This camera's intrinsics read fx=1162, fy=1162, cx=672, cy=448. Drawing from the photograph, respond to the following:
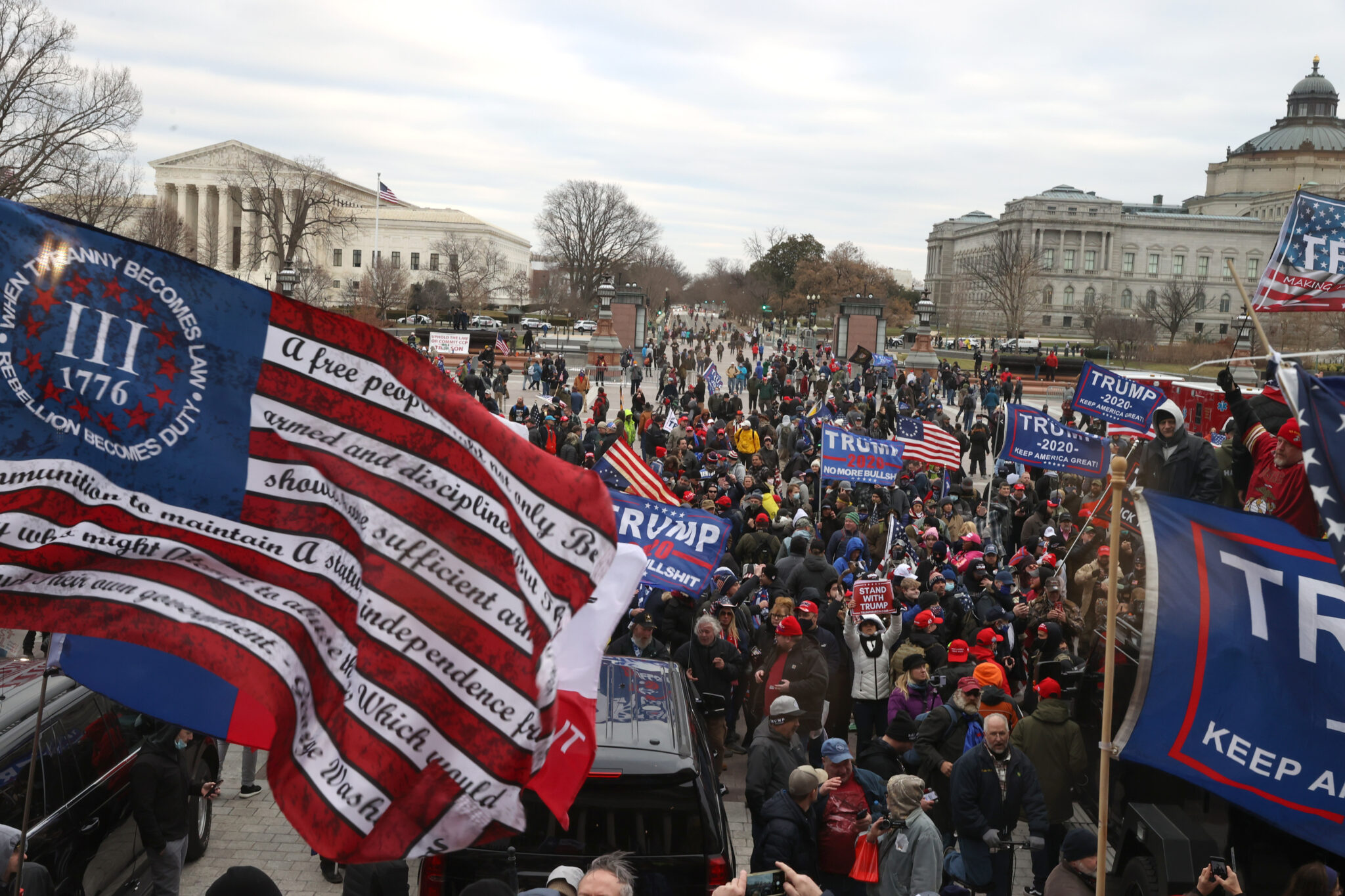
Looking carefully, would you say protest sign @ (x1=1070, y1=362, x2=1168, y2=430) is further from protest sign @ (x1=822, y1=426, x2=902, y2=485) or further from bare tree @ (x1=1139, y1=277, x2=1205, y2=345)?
bare tree @ (x1=1139, y1=277, x2=1205, y2=345)

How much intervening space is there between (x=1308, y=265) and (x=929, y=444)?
6.48m

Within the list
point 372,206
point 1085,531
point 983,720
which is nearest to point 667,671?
point 983,720

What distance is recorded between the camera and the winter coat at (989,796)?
6.89m

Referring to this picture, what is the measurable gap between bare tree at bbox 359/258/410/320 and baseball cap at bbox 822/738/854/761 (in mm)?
63255

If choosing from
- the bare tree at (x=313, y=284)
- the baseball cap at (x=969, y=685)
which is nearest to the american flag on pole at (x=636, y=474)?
the baseball cap at (x=969, y=685)

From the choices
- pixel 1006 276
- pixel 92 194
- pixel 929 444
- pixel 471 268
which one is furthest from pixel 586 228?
pixel 929 444

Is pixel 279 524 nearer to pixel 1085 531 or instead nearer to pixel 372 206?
pixel 1085 531

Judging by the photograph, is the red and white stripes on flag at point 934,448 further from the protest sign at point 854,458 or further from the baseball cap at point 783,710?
the baseball cap at point 783,710

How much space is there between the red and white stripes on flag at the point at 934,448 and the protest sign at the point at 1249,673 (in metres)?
12.9

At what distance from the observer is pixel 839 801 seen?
6625 mm

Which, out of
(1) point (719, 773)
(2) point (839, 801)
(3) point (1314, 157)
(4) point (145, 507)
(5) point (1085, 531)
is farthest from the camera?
(3) point (1314, 157)

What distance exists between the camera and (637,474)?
12516mm

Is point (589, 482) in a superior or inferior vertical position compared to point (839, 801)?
superior

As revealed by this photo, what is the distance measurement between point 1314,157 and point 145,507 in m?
157
